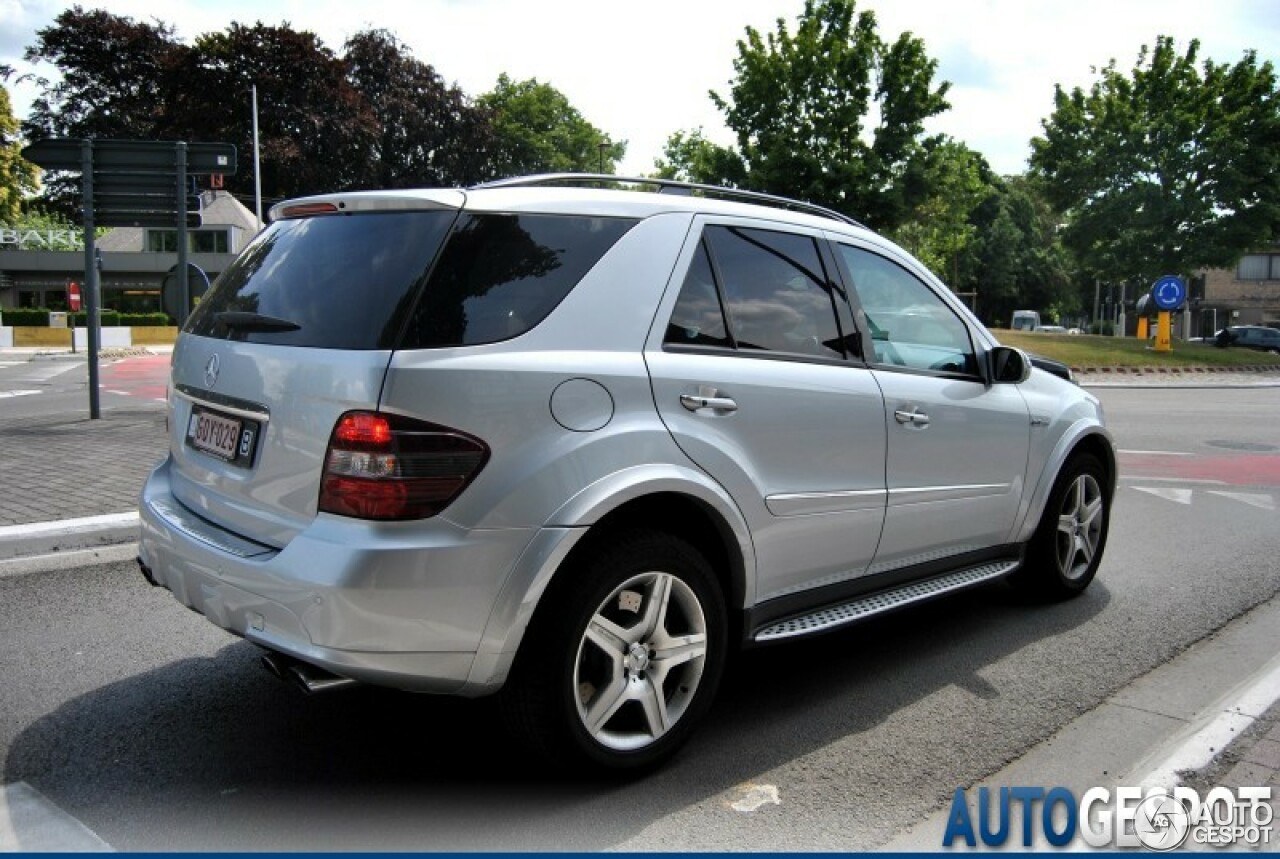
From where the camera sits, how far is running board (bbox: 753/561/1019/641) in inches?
140

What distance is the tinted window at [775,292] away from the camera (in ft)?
11.7

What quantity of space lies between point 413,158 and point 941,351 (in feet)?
181

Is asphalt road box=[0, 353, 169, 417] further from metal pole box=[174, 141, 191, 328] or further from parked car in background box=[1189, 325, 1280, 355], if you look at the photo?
parked car in background box=[1189, 325, 1280, 355]

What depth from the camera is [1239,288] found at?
228 ft

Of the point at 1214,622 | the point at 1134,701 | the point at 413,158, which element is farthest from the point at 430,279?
the point at 413,158

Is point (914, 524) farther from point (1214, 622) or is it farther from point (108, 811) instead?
point (108, 811)

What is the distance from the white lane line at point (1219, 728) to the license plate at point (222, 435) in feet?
9.66

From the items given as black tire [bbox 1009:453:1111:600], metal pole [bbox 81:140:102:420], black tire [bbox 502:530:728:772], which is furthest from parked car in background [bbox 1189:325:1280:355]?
black tire [bbox 502:530:728:772]

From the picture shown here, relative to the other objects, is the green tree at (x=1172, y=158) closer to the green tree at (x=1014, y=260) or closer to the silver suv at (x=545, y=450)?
the silver suv at (x=545, y=450)

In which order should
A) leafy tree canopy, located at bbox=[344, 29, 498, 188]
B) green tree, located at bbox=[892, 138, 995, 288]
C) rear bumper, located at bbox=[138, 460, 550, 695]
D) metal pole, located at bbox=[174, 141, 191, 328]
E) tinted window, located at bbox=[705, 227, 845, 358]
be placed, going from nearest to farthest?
rear bumper, located at bbox=[138, 460, 550, 695], tinted window, located at bbox=[705, 227, 845, 358], metal pole, located at bbox=[174, 141, 191, 328], green tree, located at bbox=[892, 138, 995, 288], leafy tree canopy, located at bbox=[344, 29, 498, 188]

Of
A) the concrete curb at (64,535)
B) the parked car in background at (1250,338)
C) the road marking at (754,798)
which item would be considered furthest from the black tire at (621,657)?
the parked car in background at (1250,338)

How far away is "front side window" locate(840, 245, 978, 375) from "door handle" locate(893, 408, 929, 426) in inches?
8.2

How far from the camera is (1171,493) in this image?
8641mm

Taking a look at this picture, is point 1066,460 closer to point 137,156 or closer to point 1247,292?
point 137,156
